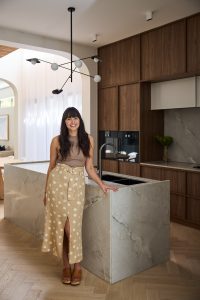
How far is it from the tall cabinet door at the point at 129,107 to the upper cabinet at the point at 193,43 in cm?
99

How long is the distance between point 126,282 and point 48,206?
91 centimetres

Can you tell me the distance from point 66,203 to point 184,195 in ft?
7.24

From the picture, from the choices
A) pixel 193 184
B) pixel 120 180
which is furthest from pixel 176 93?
pixel 120 180

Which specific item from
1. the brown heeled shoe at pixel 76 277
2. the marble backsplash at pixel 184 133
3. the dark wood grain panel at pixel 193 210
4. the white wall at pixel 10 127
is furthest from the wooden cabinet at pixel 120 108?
the white wall at pixel 10 127

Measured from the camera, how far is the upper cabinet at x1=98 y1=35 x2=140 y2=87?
16.0 ft

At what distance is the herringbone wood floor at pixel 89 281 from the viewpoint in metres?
2.43

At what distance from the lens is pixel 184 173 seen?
4148 millimetres

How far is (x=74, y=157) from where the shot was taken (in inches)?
99.4

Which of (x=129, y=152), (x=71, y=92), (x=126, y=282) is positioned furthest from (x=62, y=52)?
(x=126, y=282)

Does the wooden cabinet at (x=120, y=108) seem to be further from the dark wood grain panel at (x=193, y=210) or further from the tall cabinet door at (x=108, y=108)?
the dark wood grain panel at (x=193, y=210)

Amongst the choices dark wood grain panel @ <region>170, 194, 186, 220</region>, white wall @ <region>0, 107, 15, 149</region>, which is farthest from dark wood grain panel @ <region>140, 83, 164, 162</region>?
white wall @ <region>0, 107, 15, 149</region>

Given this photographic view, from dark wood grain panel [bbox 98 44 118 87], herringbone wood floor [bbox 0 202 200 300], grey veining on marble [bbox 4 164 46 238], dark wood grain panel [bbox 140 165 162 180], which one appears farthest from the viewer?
dark wood grain panel [bbox 98 44 118 87]

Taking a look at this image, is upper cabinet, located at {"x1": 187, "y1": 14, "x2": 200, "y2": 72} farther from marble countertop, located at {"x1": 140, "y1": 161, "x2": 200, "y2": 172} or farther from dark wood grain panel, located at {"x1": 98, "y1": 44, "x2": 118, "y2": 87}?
dark wood grain panel, located at {"x1": 98, "y1": 44, "x2": 118, "y2": 87}

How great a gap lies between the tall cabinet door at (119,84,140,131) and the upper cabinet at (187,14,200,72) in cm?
99
